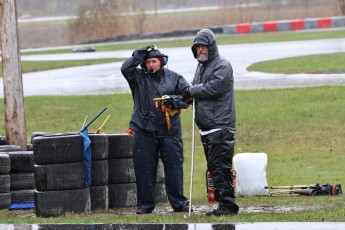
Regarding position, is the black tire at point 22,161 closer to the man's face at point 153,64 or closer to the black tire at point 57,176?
the black tire at point 57,176

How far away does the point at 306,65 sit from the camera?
29.2m

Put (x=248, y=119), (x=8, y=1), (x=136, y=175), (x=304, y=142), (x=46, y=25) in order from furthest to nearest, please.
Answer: (x=46, y=25), (x=248, y=119), (x=304, y=142), (x=8, y=1), (x=136, y=175)

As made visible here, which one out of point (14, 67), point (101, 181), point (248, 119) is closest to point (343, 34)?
point (248, 119)

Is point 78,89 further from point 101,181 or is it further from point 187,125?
point 101,181

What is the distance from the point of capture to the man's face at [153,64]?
11609 millimetres

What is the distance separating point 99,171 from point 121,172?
1.36 feet

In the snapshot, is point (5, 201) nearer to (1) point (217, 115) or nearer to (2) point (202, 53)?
(1) point (217, 115)

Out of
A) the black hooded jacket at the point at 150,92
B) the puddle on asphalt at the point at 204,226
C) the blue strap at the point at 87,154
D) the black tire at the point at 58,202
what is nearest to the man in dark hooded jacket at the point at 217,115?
the black hooded jacket at the point at 150,92

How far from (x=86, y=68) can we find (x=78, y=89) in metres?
7.00

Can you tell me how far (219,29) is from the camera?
49938 millimetres

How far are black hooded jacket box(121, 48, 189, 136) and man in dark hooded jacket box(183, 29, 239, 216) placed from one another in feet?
2.30

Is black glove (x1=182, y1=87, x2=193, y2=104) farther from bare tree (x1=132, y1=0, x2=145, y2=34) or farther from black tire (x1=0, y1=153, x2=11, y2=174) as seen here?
bare tree (x1=132, y1=0, x2=145, y2=34)

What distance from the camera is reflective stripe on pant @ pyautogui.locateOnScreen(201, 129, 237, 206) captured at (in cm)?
1087

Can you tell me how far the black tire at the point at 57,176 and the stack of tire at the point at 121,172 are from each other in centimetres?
72
